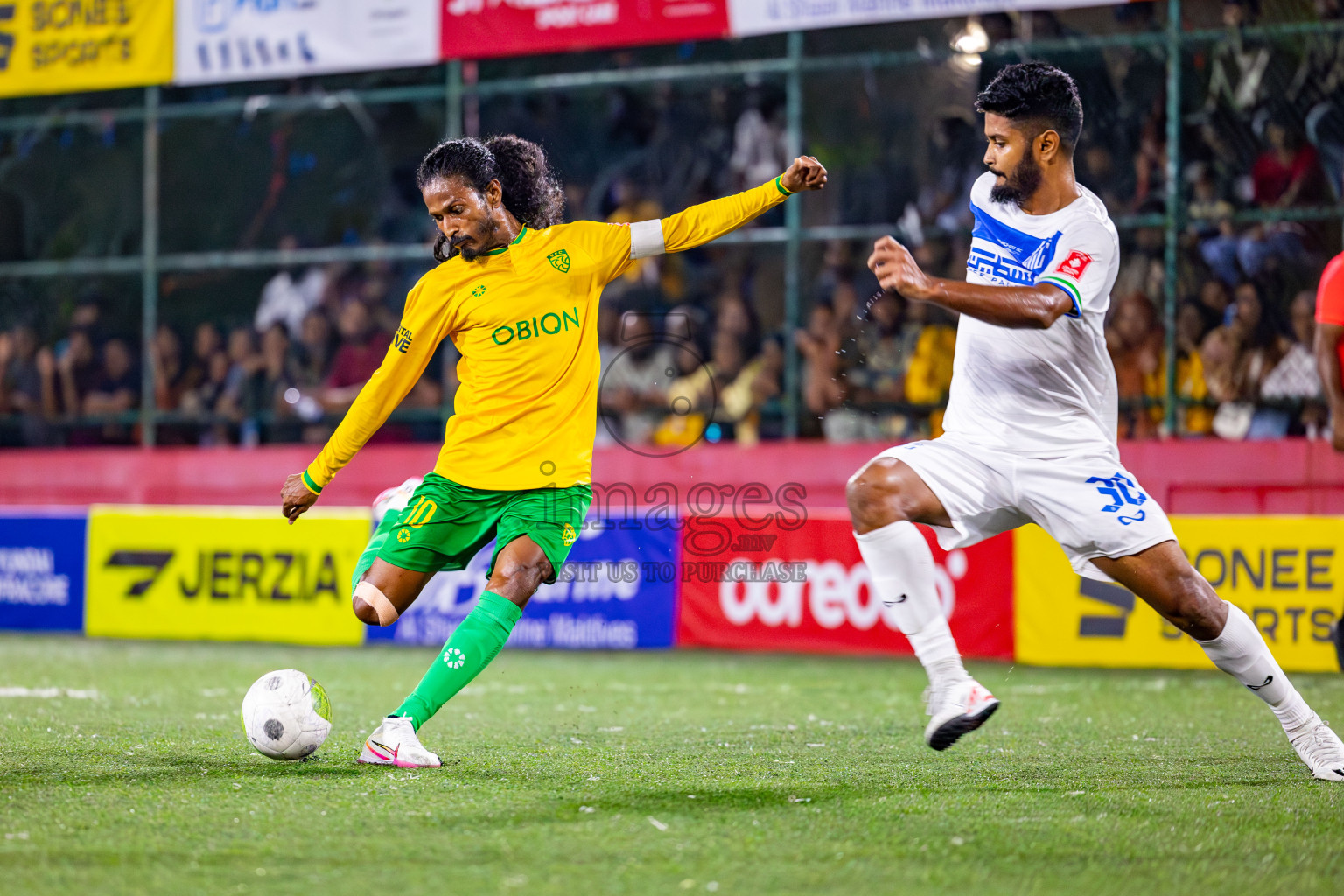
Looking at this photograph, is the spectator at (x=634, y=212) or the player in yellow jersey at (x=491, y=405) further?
the spectator at (x=634, y=212)

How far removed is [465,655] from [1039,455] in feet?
6.61

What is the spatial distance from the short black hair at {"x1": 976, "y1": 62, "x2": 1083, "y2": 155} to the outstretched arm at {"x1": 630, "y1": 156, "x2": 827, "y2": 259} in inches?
27.2

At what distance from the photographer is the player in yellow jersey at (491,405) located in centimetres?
532

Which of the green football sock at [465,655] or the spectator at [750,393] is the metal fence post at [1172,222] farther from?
the green football sock at [465,655]

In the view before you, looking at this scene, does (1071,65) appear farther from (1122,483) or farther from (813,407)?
(1122,483)

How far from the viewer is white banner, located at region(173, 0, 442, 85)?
13.6 m

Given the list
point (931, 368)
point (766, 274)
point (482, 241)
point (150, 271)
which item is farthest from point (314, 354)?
point (482, 241)

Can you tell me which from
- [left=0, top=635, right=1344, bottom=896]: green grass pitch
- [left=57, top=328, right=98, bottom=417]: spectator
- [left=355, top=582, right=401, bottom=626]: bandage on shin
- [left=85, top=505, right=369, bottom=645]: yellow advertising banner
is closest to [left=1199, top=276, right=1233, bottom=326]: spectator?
[left=0, top=635, right=1344, bottom=896]: green grass pitch

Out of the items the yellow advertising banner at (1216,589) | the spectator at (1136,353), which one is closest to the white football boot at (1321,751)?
the yellow advertising banner at (1216,589)

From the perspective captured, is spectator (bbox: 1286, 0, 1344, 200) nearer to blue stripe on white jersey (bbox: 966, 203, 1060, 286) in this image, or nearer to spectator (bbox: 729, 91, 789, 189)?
spectator (bbox: 729, 91, 789, 189)

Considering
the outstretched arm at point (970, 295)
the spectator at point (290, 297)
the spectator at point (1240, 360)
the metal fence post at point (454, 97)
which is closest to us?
the outstretched arm at point (970, 295)

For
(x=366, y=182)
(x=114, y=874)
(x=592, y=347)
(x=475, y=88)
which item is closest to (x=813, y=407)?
(x=475, y=88)

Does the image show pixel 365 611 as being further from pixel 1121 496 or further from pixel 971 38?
pixel 971 38

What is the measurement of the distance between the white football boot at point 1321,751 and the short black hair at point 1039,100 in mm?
2068
